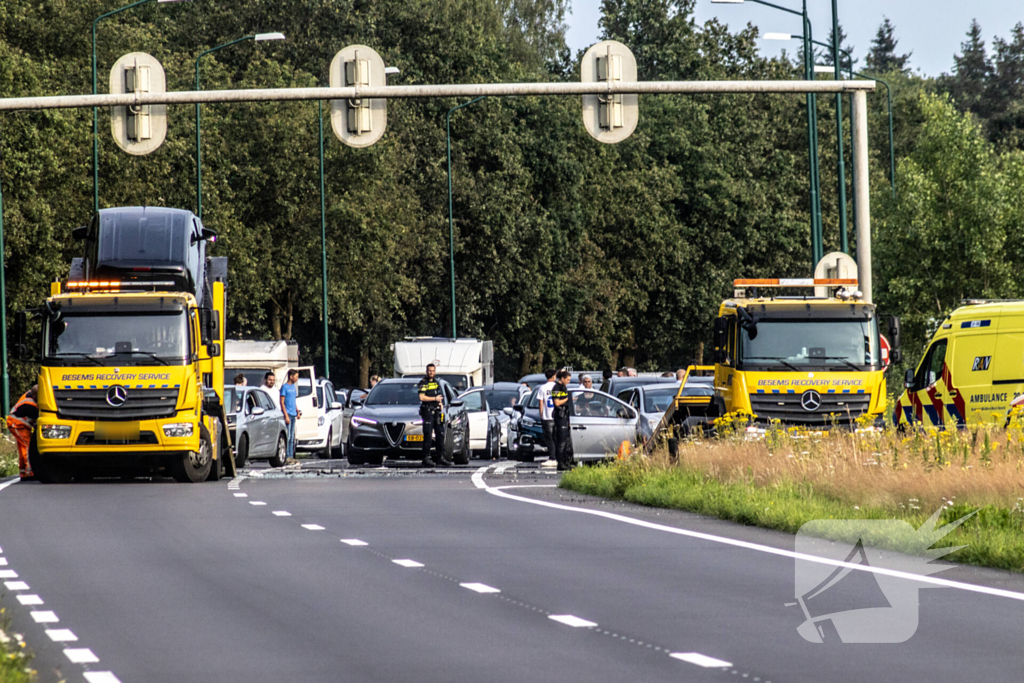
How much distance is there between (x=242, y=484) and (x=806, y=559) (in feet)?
42.9

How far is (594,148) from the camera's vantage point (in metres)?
71.8

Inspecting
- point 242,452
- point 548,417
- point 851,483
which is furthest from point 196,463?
point 851,483

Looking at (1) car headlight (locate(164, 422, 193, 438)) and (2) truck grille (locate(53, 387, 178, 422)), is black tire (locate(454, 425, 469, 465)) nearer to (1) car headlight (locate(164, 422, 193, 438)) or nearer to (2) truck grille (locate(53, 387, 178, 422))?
(1) car headlight (locate(164, 422, 193, 438))

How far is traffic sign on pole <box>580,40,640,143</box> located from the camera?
64.9 feet

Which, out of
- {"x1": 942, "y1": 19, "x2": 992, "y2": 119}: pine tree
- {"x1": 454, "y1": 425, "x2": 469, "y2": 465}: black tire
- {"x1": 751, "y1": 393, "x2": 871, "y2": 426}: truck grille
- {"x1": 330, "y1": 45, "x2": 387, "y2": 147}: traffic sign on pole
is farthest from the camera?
{"x1": 942, "y1": 19, "x2": 992, "y2": 119}: pine tree

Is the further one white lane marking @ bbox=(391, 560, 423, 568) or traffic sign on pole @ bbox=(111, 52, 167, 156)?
traffic sign on pole @ bbox=(111, 52, 167, 156)

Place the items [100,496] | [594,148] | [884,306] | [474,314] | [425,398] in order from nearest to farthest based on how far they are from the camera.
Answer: [100,496]
[425,398]
[884,306]
[474,314]
[594,148]

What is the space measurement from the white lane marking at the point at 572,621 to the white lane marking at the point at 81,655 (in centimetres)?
266

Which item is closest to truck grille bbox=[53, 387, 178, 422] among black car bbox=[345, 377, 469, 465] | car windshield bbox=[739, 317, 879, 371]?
black car bbox=[345, 377, 469, 465]

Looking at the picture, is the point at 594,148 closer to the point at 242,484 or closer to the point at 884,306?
the point at 884,306

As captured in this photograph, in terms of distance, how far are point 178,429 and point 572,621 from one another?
15.1m

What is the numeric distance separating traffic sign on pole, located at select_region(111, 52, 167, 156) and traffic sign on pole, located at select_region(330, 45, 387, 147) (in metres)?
2.01

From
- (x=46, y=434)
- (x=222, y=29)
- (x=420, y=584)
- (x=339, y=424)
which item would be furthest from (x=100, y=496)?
(x=222, y=29)

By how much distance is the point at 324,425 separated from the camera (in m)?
37.2
